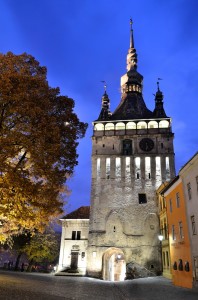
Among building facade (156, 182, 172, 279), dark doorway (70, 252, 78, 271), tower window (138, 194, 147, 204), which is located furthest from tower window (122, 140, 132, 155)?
dark doorway (70, 252, 78, 271)

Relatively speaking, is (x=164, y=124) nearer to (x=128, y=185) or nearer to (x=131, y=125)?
(x=131, y=125)

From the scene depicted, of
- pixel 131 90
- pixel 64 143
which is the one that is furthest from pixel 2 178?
pixel 131 90

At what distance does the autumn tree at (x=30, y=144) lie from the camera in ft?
35.1

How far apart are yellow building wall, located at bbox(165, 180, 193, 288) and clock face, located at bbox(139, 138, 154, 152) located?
12791 millimetres

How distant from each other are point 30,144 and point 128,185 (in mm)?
27446

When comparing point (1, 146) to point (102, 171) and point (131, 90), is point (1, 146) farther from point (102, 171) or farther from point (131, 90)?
point (131, 90)

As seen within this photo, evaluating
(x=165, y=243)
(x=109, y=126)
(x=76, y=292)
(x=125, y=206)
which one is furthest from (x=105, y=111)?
(x=76, y=292)

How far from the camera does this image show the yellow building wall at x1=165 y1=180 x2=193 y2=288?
20.3 meters

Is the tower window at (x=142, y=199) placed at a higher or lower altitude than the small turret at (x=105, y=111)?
lower

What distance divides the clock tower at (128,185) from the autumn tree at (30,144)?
2344 cm

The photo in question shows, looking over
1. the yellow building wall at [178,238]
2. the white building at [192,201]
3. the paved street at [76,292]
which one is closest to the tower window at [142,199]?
the yellow building wall at [178,238]

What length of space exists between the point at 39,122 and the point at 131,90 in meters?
40.1

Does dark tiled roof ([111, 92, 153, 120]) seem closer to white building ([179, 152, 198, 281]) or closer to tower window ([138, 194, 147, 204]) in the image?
tower window ([138, 194, 147, 204])

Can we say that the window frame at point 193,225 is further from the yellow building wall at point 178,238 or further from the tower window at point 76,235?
the tower window at point 76,235
